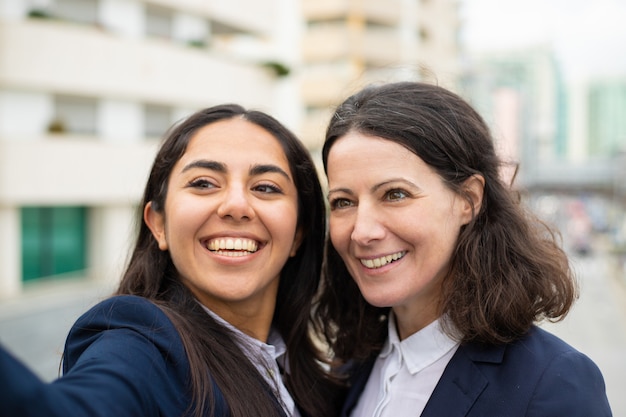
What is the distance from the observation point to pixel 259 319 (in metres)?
2.59

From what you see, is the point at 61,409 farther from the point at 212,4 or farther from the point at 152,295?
the point at 212,4

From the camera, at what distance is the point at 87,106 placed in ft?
57.8

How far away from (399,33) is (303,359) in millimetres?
33581

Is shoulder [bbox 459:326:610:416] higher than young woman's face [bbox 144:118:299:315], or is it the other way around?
young woman's face [bbox 144:118:299:315]

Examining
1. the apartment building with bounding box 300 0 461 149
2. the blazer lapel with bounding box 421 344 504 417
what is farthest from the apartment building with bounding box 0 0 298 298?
the blazer lapel with bounding box 421 344 504 417

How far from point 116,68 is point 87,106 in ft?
4.31

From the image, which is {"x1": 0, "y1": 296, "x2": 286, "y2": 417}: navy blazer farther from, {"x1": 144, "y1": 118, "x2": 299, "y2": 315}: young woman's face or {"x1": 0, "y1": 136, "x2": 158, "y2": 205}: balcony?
{"x1": 0, "y1": 136, "x2": 158, "y2": 205}: balcony

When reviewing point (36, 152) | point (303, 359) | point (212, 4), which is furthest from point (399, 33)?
point (303, 359)

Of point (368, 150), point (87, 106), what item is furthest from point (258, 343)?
point (87, 106)

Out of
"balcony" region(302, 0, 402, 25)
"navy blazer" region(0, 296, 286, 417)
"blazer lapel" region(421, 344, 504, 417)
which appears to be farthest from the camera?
"balcony" region(302, 0, 402, 25)

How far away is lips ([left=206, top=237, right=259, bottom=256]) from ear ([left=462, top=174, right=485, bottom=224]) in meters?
0.77

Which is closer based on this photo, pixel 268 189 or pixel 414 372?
pixel 414 372

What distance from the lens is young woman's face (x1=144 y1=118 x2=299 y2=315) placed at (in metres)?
2.29

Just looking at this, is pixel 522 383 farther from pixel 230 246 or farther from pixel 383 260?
pixel 230 246
